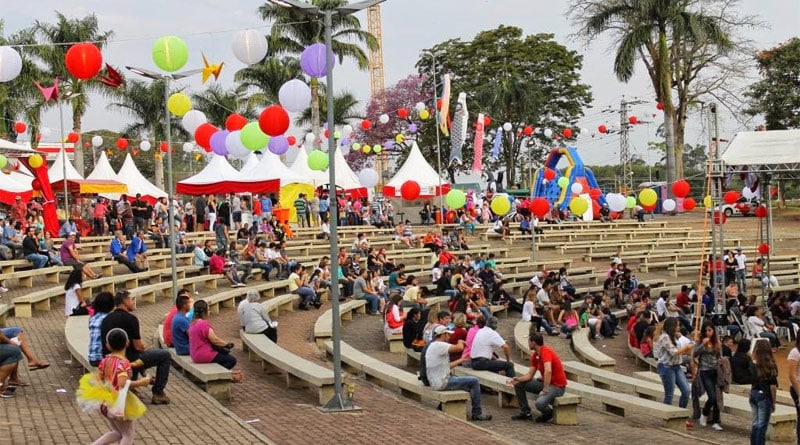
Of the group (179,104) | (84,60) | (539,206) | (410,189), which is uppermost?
(84,60)

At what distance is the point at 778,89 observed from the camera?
2243 inches

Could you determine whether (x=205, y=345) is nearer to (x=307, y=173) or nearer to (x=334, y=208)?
(x=334, y=208)

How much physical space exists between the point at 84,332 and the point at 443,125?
29.6 meters

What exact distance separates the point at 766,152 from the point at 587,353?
27.0 feet

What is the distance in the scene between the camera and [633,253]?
117ft

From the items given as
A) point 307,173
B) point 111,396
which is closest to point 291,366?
point 111,396

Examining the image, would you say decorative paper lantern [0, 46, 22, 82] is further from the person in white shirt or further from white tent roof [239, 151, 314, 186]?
white tent roof [239, 151, 314, 186]

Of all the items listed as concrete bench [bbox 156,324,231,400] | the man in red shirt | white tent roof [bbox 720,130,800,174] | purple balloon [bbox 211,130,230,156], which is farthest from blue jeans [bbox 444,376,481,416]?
white tent roof [bbox 720,130,800,174]

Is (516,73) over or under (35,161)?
over

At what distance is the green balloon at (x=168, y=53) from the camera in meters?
16.6

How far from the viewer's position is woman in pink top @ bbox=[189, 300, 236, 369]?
1302 centimetres

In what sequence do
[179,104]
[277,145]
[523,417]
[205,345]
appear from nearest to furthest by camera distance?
1. [205,345]
2. [523,417]
3. [179,104]
4. [277,145]

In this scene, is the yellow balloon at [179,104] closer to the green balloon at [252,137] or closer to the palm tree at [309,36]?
the green balloon at [252,137]

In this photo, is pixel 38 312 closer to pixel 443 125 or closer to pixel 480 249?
pixel 480 249
